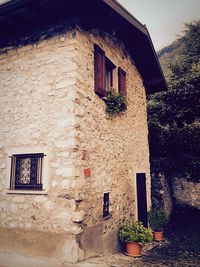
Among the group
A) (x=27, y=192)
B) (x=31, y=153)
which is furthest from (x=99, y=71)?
(x=27, y=192)

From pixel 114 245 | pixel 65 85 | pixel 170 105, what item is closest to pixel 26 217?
pixel 114 245

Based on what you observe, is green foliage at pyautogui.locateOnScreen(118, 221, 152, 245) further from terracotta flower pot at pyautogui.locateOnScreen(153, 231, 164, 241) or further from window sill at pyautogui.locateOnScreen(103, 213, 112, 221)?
terracotta flower pot at pyautogui.locateOnScreen(153, 231, 164, 241)

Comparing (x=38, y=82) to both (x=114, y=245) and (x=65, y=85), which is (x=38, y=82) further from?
(x=114, y=245)

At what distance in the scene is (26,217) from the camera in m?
4.61

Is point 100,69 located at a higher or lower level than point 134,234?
higher

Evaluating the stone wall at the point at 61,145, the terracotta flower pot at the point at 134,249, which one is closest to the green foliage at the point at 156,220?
the stone wall at the point at 61,145

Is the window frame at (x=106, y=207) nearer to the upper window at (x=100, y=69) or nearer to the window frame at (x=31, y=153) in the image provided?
the window frame at (x=31, y=153)

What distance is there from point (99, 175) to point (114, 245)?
168cm

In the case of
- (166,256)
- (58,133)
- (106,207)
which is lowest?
(166,256)

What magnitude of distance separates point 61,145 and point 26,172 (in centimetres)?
99

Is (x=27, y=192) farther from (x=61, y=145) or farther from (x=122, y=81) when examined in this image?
(x=122, y=81)

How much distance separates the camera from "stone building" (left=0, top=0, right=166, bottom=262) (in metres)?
4.35

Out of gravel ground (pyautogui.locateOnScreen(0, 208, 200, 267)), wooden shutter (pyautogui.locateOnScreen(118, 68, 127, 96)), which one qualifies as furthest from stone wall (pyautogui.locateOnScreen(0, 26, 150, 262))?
wooden shutter (pyautogui.locateOnScreen(118, 68, 127, 96))

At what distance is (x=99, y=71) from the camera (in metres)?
5.46
